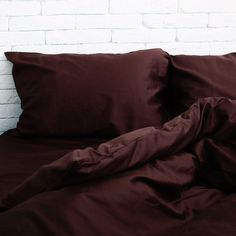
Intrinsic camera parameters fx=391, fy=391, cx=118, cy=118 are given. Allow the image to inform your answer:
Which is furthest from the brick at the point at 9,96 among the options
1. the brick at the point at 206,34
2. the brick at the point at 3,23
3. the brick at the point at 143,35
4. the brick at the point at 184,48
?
the brick at the point at 206,34

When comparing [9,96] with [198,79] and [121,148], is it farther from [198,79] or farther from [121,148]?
[121,148]

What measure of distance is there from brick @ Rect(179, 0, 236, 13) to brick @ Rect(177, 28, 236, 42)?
9cm

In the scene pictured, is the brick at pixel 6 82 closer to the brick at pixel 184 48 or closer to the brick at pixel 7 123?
the brick at pixel 7 123

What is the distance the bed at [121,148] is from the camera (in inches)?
30.5

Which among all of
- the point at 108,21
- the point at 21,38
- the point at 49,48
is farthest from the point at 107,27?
the point at 21,38

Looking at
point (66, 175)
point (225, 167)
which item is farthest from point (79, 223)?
point (225, 167)

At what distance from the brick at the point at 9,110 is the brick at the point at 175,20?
0.71 metres

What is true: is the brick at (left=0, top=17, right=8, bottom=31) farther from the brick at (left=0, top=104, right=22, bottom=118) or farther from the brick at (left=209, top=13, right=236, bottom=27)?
the brick at (left=209, top=13, right=236, bottom=27)

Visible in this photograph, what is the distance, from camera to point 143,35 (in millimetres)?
1796

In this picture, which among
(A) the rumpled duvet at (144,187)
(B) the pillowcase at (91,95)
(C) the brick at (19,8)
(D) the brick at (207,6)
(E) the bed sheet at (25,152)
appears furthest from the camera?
(D) the brick at (207,6)

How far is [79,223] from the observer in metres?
0.74

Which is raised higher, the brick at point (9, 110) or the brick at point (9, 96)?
the brick at point (9, 96)

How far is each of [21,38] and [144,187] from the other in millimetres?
1123

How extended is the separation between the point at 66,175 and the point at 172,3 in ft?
4.05
